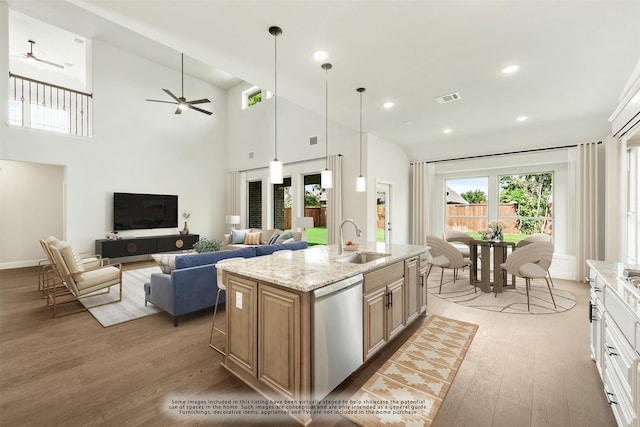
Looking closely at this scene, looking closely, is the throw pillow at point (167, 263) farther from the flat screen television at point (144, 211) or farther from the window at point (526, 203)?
the window at point (526, 203)

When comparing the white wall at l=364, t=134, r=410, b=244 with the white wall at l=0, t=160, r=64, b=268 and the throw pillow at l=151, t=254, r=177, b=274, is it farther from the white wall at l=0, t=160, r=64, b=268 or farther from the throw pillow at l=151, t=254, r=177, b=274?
the white wall at l=0, t=160, r=64, b=268

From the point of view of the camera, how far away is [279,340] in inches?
72.4

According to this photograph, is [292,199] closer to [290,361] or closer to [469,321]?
[469,321]

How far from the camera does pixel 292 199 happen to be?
729 cm

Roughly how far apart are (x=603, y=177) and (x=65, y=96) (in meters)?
11.2

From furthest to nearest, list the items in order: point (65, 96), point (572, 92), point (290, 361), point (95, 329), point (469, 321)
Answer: point (65, 96), point (572, 92), point (469, 321), point (95, 329), point (290, 361)

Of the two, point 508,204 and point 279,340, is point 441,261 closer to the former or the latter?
point 508,204

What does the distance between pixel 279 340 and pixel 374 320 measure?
2.95ft

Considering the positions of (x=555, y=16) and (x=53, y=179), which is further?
(x=53, y=179)

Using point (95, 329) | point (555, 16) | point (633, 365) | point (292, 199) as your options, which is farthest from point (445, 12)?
point (292, 199)

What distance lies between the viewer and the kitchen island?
1747mm

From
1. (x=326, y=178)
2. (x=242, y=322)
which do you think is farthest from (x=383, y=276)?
(x=326, y=178)

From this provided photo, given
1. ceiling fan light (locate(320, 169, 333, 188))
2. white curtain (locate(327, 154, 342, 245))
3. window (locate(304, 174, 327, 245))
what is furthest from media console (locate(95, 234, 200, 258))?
ceiling fan light (locate(320, 169, 333, 188))

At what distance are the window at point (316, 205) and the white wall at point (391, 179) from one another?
1386 mm
